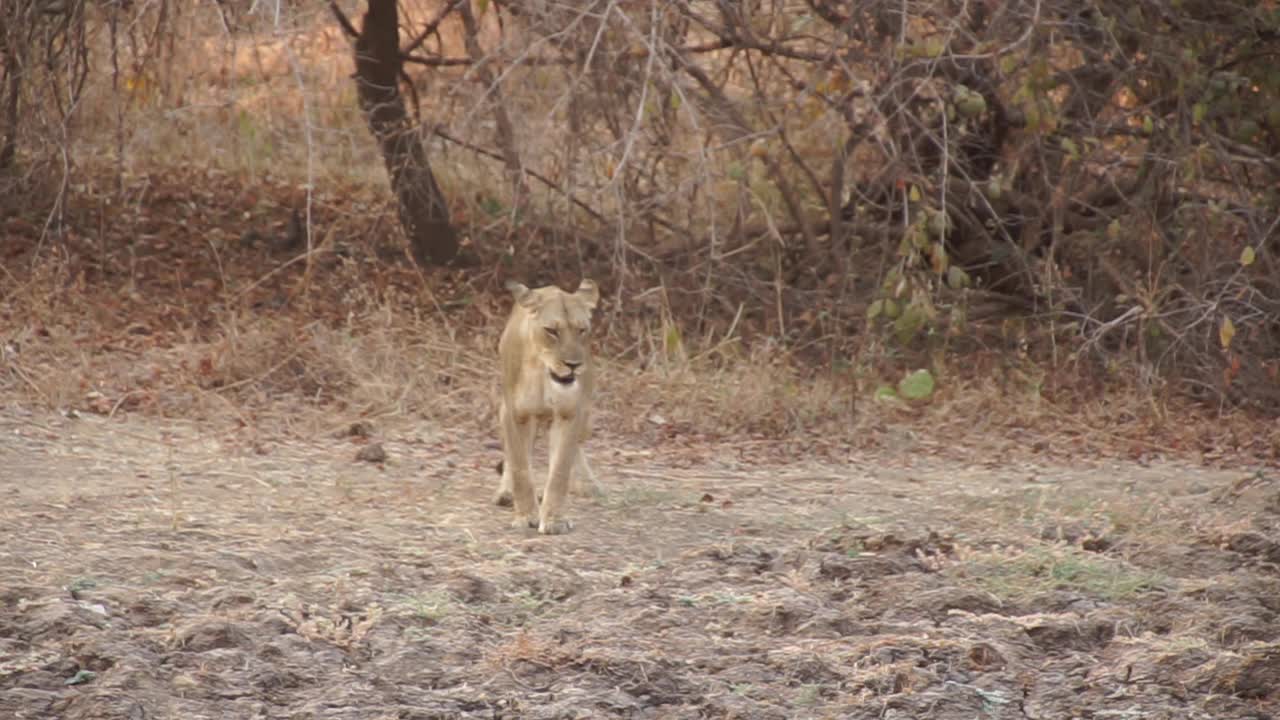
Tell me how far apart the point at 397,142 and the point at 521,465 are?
4347 millimetres

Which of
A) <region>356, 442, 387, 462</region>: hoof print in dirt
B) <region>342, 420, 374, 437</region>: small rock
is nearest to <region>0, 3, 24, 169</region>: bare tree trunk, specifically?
<region>342, 420, 374, 437</region>: small rock

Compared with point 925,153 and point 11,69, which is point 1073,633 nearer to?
point 925,153

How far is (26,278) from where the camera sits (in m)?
9.88

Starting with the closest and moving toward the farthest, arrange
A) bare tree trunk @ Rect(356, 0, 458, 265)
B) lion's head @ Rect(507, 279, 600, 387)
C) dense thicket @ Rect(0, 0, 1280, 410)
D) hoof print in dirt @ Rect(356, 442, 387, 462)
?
1. lion's head @ Rect(507, 279, 600, 387)
2. hoof print in dirt @ Rect(356, 442, 387, 462)
3. dense thicket @ Rect(0, 0, 1280, 410)
4. bare tree trunk @ Rect(356, 0, 458, 265)

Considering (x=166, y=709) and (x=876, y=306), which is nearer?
(x=166, y=709)

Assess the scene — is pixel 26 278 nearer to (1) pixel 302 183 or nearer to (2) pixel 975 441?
(1) pixel 302 183

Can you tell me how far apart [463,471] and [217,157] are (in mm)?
5576

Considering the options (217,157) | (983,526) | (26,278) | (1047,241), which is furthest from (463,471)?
(217,157)

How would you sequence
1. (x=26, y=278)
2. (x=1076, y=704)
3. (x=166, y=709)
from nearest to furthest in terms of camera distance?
(x=166, y=709) < (x=1076, y=704) < (x=26, y=278)

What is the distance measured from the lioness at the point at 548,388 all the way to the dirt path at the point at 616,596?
16 centimetres

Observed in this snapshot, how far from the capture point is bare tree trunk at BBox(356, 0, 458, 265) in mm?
10336

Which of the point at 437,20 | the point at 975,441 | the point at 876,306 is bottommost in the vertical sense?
the point at 975,441

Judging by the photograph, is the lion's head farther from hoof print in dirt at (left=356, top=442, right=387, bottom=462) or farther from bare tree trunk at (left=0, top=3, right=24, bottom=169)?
bare tree trunk at (left=0, top=3, right=24, bottom=169)

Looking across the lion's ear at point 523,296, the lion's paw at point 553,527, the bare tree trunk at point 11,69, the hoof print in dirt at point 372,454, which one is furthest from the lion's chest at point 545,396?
the bare tree trunk at point 11,69
